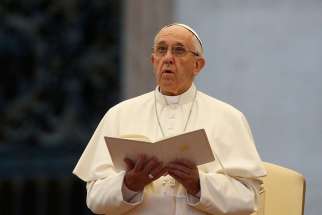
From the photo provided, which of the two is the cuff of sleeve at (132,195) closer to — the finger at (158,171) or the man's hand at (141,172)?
the man's hand at (141,172)

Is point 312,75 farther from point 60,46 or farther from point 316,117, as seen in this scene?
point 60,46

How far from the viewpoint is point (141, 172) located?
6352mm

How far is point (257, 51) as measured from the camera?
9.91m

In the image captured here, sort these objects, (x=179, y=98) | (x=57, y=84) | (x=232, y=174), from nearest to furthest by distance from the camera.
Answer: (x=232, y=174) → (x=179, y=98) → (x=57, y=84)

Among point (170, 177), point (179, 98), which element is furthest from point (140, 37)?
point (170, 177)

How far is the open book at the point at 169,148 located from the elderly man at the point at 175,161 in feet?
0.09

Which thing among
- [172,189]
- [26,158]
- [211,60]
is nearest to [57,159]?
[26,158]

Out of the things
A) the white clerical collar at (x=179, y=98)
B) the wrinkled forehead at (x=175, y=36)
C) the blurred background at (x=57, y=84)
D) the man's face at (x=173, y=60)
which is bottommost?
the blurred background at (x=57, y=84)

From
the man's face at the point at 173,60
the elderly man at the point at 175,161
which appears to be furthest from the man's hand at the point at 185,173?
the man's face at the point at 173,60

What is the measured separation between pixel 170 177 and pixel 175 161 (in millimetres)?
250

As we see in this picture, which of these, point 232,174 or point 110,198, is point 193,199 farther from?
point 110,198

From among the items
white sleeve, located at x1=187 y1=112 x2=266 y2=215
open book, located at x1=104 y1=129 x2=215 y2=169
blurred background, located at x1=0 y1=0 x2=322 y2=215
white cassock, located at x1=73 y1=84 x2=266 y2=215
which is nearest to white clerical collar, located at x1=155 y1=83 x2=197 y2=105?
white cassock, located at x1=73 y1=84 x2=266 y2=215

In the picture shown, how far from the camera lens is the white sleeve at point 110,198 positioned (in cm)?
646

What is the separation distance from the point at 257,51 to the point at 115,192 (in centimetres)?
360
